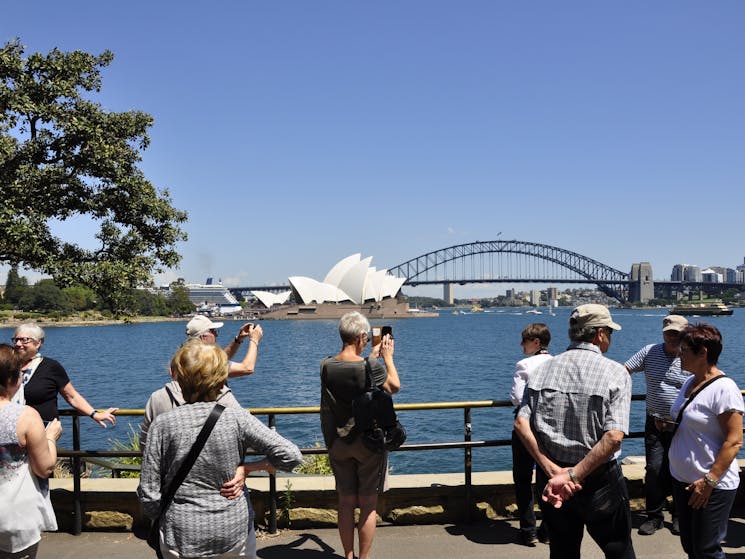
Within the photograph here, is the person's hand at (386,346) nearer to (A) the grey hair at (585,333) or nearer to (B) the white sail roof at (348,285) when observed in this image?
(A) the grey hair at (585,333)

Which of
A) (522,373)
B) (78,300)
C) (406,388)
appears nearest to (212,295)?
(78,300)

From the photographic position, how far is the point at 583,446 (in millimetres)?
2811

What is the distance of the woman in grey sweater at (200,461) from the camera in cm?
237

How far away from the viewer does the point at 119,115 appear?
26.3 feet

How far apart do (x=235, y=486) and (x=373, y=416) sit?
102 cm

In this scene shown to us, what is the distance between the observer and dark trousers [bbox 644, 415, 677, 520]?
4203 mm

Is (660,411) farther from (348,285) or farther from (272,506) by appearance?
(348,285)

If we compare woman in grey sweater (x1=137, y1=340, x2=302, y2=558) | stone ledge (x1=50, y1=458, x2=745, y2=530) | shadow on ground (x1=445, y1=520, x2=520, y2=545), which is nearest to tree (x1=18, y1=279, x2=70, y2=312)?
stone ledge (x1=50, y1=458, x2=745, y2=530)

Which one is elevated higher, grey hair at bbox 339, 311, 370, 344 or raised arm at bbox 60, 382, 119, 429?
grey hair at bbox 339, 311, 370, 344

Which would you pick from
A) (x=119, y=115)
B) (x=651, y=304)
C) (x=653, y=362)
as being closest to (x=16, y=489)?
(x=653, y=362)

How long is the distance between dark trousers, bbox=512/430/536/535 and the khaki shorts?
1.09 metres

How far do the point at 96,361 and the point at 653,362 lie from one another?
138ft

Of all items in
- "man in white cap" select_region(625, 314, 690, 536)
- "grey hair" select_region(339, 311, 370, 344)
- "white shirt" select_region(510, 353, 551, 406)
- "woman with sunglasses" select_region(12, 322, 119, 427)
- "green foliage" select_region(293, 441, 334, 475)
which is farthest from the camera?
"green foliage" select_region(293, 441, 334, 475)

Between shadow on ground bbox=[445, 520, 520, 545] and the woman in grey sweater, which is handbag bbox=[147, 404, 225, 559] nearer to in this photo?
the woman in grey sweater
